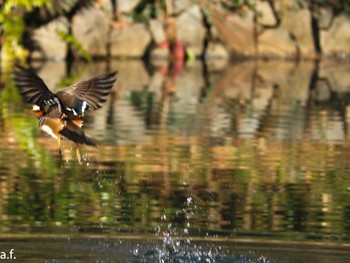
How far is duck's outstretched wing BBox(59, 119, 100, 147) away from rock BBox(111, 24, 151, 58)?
19.5 meters

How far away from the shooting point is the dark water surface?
22.8 feet

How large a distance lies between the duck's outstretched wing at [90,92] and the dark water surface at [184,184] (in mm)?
824

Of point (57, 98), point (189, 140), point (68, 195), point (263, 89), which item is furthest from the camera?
point (263, 89)

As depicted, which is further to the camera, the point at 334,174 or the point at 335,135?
the point at 335,135

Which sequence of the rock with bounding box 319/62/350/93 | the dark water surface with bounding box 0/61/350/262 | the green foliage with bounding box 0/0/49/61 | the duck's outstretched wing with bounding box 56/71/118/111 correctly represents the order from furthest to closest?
the green foliage with bounding box 0/0/49/61 → the rock with bounding box 319/62/350/93 → the dark water surface with bounding box 0/61/350/262 → the duck's outstretched wing with bounding box 56/71/118/111

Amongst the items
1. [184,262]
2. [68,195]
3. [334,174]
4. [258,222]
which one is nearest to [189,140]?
[334,174]

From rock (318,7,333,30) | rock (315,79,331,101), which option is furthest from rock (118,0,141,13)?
rock (315,79,331,101)

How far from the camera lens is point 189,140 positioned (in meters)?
12.1

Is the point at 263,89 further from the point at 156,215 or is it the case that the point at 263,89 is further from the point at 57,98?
the point at 57,98

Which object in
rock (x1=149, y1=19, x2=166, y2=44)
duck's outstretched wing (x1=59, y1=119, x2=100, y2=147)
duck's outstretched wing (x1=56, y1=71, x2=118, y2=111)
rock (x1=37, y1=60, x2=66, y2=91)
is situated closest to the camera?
duck's outstretched wing (x1=59, y1=119, x2=100, y2=147)

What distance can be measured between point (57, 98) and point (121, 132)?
5945mm

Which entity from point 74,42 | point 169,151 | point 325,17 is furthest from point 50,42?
point 169,151

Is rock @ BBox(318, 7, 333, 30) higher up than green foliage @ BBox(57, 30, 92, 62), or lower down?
lower down

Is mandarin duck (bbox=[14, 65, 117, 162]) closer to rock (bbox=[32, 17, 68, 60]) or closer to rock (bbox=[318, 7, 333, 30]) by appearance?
rock (bbox=[32, 17, 68, 60])
